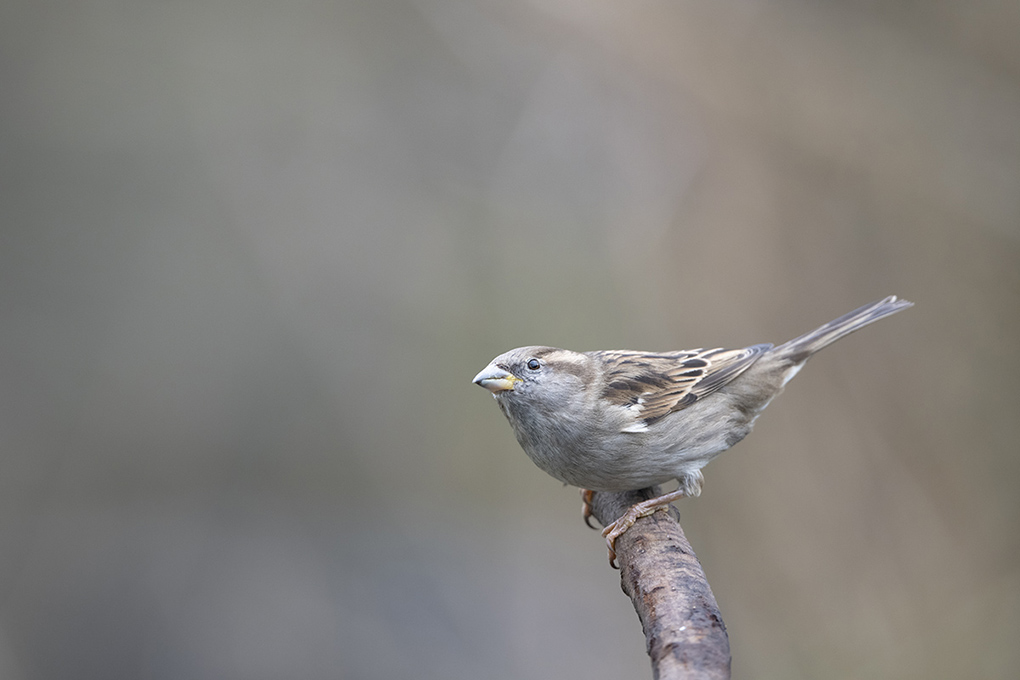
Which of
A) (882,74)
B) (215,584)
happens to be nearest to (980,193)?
(882,74)

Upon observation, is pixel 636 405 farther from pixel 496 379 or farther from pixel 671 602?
pixel 671 602

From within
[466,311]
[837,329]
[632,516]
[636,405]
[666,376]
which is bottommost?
[632,516]

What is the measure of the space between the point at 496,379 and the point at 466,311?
9.98 feet

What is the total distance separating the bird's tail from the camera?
4059 mm

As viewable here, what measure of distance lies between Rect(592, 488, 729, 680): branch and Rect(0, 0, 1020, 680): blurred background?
2873 mm

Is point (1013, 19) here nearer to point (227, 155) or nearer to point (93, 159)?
point (227, 155)

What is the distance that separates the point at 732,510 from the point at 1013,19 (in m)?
3.55

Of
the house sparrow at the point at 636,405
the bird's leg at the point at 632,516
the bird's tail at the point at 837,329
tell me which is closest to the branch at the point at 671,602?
the bird's leg at the point at 632,516

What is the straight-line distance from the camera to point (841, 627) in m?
5.46

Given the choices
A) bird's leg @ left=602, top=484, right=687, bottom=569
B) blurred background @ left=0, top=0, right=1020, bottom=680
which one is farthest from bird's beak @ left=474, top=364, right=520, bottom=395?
blurred background @ left=0, top=0, right=1020, bottom=680

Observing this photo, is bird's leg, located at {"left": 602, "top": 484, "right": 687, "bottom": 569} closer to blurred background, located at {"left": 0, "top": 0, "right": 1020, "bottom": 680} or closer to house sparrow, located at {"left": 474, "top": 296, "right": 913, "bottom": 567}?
house sparrow, located at {"left": 474, "top": 296, "right": 913, "bottom": 567}

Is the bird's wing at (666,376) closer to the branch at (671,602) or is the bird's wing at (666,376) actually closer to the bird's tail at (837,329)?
the bird's tail at (837,329)

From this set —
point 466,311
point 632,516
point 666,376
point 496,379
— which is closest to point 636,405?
point 666,376

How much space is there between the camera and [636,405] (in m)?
3.71
